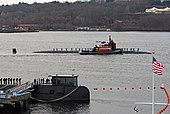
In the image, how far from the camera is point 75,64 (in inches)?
3531

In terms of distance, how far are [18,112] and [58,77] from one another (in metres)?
5.68

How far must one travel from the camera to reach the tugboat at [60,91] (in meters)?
43.7

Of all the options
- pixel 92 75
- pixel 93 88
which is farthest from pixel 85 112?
pixel 92 75

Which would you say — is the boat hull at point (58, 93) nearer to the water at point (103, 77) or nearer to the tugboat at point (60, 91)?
the tugboat at point (60, 91)

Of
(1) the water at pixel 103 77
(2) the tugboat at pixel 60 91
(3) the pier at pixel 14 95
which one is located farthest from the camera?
(2) the tugboat at pixel 60 91

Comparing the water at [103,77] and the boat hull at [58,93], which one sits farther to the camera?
the boat hull at [58,93]

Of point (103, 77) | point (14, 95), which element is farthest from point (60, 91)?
point (103, 77)

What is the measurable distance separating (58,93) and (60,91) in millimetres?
341

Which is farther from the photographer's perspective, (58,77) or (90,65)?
(90,65)

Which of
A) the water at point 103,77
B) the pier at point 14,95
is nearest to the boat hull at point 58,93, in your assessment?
the water at point 103,77

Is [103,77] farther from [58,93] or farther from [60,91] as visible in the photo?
[60,91]

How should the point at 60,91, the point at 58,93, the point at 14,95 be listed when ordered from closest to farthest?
the point at 14,95, the point at 60,91, the point at 58,93

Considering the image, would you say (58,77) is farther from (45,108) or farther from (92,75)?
(92,75)

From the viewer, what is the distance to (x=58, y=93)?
44094 millimetres
